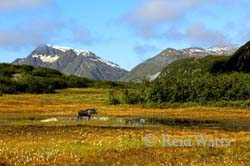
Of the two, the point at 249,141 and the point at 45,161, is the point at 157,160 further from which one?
the point at 249,141

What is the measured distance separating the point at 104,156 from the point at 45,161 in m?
4.32

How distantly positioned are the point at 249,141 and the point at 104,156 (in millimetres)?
14389

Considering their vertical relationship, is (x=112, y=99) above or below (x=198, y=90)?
below

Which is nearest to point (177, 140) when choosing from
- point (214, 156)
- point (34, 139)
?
point (214, 156)

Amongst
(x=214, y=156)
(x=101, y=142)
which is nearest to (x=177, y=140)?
(x=101, y=142)

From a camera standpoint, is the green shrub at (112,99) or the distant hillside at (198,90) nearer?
the distant hillside at (198,90)

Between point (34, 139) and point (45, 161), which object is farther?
point (34, 139)

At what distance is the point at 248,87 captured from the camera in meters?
134

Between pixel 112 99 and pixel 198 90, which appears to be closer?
pixel 198 90

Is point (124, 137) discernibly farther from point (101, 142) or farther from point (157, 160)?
point (157, 160)

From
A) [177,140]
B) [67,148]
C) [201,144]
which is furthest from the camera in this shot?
[177,140]

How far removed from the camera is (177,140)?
1604 inches

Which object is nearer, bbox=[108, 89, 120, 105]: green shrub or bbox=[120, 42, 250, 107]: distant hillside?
bbox=[120, 42, 250, 107]: distant hillside

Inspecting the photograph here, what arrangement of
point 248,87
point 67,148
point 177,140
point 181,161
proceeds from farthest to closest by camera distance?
point 248,87 → point 177,140 → point 67,148 → point 181,161
